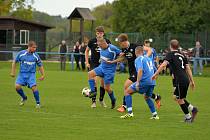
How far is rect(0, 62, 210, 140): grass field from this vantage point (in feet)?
36.7

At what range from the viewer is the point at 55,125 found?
41.0ft

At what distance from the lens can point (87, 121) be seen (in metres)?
13.3

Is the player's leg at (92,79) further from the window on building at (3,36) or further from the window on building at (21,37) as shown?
the window on building at (3,36)

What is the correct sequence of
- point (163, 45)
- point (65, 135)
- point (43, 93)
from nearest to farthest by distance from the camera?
point (65, 135) → point (43, 93) → point (163, 45)

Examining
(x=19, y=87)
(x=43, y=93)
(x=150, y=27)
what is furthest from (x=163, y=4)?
(x=19, y=87)

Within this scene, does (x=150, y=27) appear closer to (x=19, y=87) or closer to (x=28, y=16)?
(x=28, y=16)

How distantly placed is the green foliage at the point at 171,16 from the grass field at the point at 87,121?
1144 inches

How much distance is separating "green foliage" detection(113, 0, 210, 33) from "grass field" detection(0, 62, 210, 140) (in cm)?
2905

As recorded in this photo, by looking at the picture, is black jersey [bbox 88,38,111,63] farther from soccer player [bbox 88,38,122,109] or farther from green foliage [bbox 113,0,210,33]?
green foliage [bbox 113,0,210,33]

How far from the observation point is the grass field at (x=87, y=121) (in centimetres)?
1118

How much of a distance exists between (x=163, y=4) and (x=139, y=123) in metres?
38.5

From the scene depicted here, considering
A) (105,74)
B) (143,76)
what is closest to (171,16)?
(105,74)

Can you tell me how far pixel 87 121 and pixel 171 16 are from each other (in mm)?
37288

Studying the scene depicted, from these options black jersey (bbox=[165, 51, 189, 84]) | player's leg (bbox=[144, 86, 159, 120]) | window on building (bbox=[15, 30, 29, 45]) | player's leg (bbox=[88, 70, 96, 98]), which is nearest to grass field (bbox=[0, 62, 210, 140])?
player's leg (bbox=[144, 86, 159, 120])
